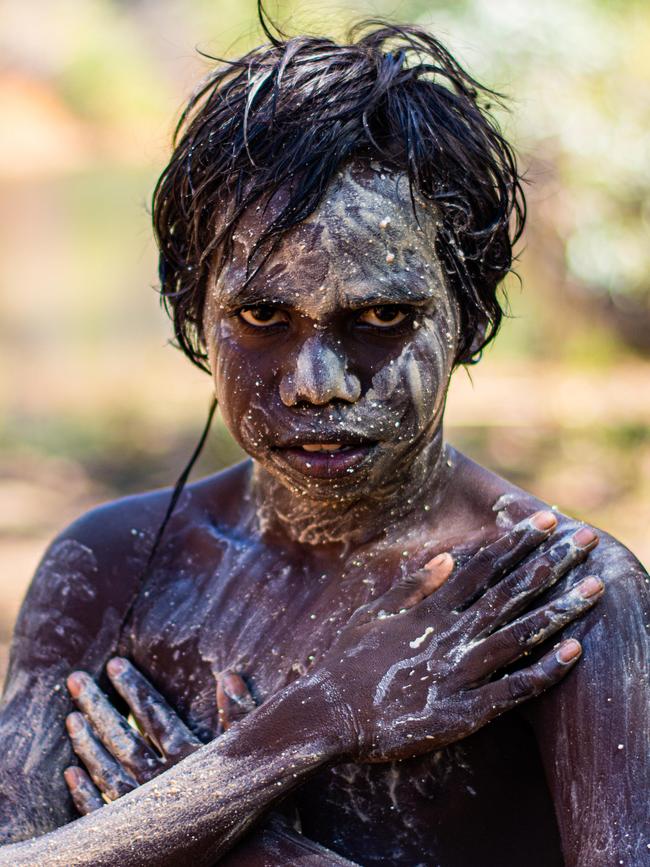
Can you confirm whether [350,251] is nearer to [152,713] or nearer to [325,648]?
[325,648]

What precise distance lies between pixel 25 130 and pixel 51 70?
2.91 meters

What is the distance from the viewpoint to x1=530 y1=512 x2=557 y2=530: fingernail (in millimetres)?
2195

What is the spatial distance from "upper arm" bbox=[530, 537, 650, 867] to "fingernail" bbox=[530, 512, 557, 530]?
119 millimetres

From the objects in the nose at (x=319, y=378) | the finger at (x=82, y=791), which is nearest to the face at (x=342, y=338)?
the nose at (x=319, y=378)

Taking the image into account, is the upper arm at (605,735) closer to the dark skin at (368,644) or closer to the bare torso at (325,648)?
the dark skin at (368,644)

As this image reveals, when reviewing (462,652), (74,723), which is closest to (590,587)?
(462,652)

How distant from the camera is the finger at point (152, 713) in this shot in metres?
2.41

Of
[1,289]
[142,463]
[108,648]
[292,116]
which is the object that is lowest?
[108,648]

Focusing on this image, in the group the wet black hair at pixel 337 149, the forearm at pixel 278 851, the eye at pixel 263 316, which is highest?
the wet black hair at pixel 337 149

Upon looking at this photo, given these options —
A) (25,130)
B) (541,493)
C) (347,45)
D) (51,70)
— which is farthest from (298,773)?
(51,70)

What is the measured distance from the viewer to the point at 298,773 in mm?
2164

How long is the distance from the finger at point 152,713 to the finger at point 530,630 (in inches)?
24.3

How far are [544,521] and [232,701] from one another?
694 mm

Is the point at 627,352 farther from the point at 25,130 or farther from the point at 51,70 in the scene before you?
the point at 51,70
